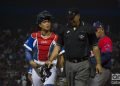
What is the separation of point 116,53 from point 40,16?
26.8 ft

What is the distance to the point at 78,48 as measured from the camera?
7.93 meters

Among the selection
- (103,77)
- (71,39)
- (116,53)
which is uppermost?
(71,39)

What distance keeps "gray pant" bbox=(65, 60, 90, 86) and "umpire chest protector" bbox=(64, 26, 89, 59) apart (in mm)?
143

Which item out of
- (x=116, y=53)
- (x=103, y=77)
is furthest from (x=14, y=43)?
(x=103, y=77)

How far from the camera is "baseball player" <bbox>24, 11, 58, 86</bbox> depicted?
27.7 ft

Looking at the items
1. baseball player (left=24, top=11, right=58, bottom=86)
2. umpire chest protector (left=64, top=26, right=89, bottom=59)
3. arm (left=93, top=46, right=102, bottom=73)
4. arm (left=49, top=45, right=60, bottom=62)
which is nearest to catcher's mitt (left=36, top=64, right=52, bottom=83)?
baseball player (left=24, top=11, right=58, bottom=86)

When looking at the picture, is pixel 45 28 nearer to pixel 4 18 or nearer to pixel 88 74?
pixel 88 74

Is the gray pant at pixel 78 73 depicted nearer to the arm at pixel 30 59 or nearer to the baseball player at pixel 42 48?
the baseball player at pixel 42 48

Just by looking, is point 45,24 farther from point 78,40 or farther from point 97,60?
point 97,60

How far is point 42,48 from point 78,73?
890 mm

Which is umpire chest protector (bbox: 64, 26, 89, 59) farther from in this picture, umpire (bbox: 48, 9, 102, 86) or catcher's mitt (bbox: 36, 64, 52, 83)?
catcher's mitt (bbox: 36, 64, 52, 83)

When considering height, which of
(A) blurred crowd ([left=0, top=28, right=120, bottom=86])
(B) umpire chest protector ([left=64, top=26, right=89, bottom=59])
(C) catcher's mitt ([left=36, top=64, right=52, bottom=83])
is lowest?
(A) blurred crowd ([left=0, top=28, right=120, bottom=86])

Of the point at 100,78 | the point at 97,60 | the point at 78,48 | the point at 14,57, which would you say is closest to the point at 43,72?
the point at 78,48

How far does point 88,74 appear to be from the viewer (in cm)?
805
